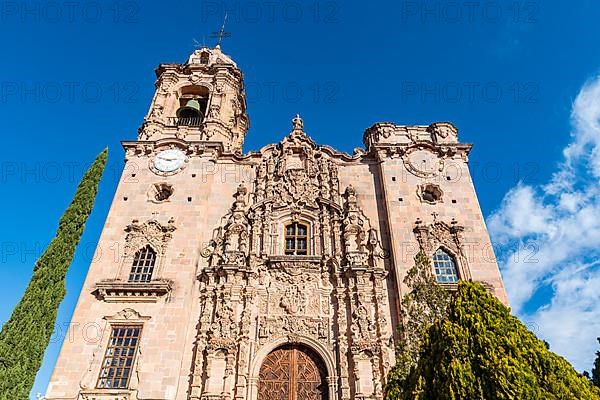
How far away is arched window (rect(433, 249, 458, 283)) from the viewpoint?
17.1m

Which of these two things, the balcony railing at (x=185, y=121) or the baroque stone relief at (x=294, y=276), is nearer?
the baroque stone relief at (x=294, y=276)

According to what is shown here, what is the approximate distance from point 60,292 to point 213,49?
1859 cm

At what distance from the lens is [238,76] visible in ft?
84.4

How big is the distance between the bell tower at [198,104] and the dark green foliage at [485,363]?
48.4 ft

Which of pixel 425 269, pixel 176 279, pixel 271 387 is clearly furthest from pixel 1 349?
pixel 425 269

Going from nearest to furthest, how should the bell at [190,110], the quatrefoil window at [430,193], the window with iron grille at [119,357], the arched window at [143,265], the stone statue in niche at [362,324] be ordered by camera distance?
1. the window with iron grille at [119,357]
2. the stone statue in niche at [362,324]
3. the arched window at [143,265]
4. the quatrefoil window at [430,193]
5. the bell at [190,110]

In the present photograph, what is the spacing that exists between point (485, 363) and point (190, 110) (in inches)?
784

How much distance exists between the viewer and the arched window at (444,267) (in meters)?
17.1

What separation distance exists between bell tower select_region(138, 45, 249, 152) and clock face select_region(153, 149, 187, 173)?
1015mm

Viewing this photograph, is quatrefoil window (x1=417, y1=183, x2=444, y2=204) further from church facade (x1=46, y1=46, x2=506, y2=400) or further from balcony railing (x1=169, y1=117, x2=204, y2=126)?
balcony railing (x1=169, y1=117, x2=204, y2=126)

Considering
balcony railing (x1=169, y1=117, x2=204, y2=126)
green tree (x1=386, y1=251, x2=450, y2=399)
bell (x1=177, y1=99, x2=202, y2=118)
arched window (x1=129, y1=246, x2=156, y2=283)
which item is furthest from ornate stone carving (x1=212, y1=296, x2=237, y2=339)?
bell (x1=177, y1=99, x2=202, y2=118)

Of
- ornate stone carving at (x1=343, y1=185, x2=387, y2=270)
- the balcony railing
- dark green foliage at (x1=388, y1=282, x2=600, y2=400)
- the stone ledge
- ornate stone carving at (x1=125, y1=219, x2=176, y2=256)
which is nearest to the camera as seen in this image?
dark green foliage at (x1=388, y1=282, x2=600, y2=400)

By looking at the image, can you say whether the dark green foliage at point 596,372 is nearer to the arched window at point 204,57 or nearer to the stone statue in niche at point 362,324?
the stone statue in niche at point 362,324

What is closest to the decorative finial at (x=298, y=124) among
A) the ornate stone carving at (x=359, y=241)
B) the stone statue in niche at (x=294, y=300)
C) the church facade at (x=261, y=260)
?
the church facade at (x=261, y=260)
